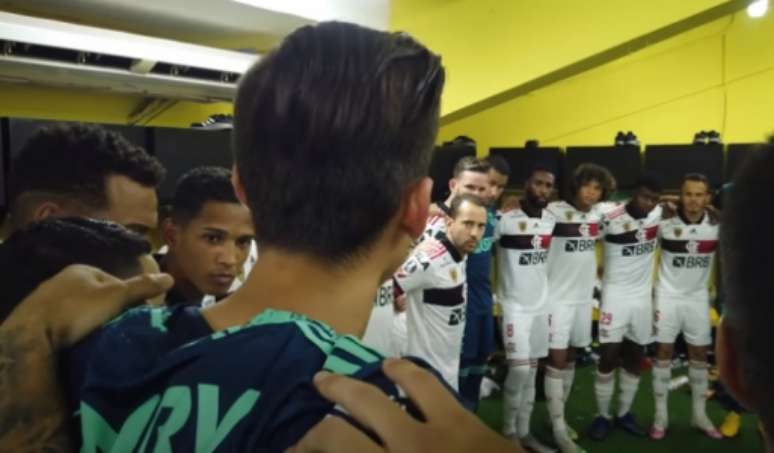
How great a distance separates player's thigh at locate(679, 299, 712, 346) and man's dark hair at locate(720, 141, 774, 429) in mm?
4368

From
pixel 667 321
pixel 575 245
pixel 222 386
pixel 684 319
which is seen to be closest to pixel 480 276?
pixel 575 245

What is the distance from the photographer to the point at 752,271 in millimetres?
579

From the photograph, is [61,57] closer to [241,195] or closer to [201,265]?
[201,265]

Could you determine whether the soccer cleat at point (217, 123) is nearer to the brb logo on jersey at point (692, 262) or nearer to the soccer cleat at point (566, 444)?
the soccer cleat at point (566, 444)

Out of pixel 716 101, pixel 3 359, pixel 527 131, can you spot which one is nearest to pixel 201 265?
pixel 3 359

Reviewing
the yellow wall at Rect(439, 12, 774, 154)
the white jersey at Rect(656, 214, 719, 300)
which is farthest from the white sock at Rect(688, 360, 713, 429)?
the yellow wall at Rect(439, 12, 774, 154)

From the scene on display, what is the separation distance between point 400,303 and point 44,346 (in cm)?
295

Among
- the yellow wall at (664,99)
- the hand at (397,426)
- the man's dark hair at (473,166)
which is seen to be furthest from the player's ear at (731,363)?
the yellow wall at (664,99)

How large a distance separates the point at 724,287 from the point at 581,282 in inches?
162

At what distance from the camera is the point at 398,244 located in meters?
0.65

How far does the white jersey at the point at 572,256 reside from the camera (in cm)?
455

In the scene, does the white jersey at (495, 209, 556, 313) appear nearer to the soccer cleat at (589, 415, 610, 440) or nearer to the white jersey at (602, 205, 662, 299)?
the white jersey at (602, 205, 662, 299)

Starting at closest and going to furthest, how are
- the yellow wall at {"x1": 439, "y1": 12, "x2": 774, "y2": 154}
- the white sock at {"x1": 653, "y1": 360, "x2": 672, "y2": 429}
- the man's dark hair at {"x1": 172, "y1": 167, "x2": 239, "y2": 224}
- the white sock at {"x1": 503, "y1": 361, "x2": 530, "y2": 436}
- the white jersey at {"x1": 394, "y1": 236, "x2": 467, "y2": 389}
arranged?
the man's dark hair at {"x1": 172, "y1": 167, "x2": 239, "y2": 224}, the white jersey at {"x1": 394, "y1": 236, "x2": 467, "y2": 389}, the white sock at {"x1": 503, "y1": 361, "x2": 530, "y2": 436}, the white sock at {"x1": 653, "y1": 360, "x2": 672, "y2": 429}, the yellow wall at {"x1": 439, "y1": 12, "x2": 774, "y2": 154}

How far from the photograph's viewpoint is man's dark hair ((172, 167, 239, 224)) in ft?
6.85
